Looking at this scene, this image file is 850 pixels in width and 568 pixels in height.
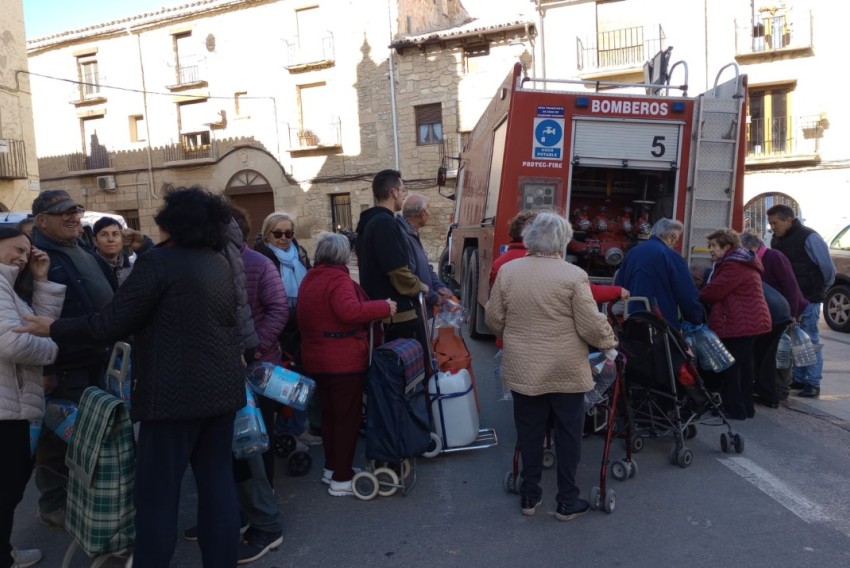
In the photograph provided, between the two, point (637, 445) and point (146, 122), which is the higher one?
point (146, 122)

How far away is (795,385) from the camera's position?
640cm

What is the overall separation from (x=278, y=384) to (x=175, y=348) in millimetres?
976

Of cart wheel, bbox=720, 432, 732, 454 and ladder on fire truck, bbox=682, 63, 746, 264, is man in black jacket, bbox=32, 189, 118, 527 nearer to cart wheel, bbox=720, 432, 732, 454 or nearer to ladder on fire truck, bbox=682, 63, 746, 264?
cart wheel, bbox=720, 432, 732, 454

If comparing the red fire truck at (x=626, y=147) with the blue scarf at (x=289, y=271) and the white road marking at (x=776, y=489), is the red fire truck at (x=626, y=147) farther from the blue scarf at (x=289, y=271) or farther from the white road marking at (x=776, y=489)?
the white road marking at (x=776, y=489)

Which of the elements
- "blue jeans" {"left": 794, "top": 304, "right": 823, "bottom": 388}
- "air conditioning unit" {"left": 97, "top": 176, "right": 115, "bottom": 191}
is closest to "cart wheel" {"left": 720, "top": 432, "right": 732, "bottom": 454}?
"blue jeans" {"left": 794, "top": 304, "right": 823, "bottom": 388}

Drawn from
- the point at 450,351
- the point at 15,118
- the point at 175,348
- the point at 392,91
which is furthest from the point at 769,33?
the point at 175,348

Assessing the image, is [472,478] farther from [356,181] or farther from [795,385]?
[356,181]

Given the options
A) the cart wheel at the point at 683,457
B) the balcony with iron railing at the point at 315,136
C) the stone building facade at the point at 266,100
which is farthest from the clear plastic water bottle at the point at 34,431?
the balcony with iron railing at the point at 315,136

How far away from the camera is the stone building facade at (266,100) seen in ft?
74.6

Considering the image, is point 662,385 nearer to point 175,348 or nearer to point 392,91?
point 175,348

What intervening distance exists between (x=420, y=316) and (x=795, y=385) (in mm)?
4107

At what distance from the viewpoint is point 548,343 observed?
352 cm

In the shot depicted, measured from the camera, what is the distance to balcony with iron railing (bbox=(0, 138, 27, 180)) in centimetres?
1544

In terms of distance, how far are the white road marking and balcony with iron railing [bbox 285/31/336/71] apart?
70.9ft
